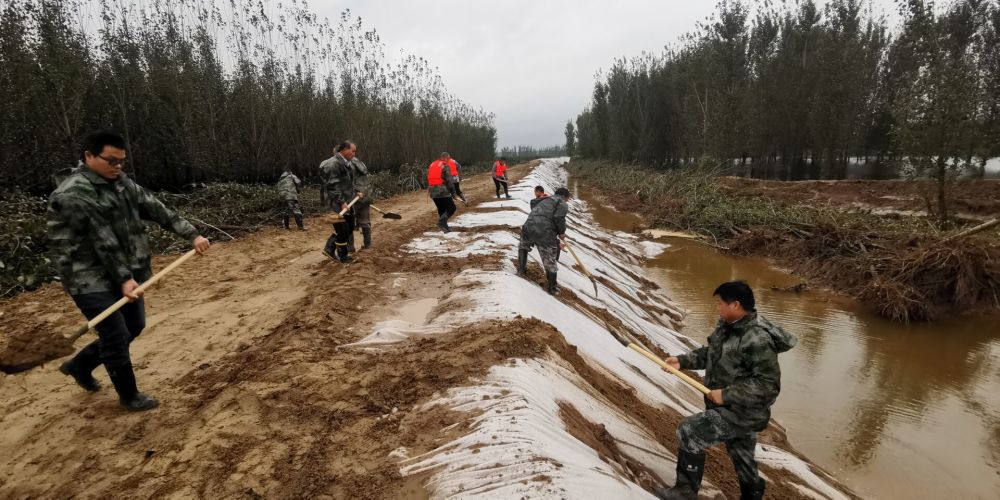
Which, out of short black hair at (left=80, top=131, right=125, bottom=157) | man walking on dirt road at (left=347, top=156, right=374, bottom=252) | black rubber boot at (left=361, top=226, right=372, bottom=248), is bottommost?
black rubber boot at (left=361, top=226, right=372, bottom=248)

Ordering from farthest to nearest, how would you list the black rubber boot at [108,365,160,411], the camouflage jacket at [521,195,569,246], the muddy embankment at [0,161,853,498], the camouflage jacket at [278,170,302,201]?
the camouflage jacket at [278,170,302,201], the camouflage jacket at [521,195,569,246], the black rubber boot at [108,365,160,411], the muddy embankment at [0,161,853,498]

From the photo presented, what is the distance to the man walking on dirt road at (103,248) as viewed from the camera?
8.67 ft

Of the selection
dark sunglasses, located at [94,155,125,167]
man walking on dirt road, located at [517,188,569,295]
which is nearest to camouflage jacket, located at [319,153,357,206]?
man walking on dirt road, located at [517,188,569,295]

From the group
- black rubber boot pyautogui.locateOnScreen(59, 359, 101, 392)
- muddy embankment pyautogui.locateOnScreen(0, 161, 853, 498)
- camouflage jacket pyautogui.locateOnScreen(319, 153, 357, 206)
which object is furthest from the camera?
camouflage jacket pyautogui.locateOnScreen(319, 153, 357, 206)

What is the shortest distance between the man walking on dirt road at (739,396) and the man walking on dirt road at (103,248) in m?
3.46

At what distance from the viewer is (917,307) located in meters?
7.38

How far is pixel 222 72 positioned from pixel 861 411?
58.8 ft

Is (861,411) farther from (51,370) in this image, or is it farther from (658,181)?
(658,181)

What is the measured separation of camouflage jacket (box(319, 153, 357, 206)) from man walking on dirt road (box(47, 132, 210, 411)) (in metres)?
3.58

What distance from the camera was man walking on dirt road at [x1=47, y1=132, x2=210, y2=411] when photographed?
264cm

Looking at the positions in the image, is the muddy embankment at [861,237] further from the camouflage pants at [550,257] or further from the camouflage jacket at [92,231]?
the camouflage jacket at [92,231]

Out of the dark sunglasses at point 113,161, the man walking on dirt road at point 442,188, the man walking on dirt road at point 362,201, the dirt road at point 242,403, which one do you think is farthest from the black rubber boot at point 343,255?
the dark sunglasses at point 113,161

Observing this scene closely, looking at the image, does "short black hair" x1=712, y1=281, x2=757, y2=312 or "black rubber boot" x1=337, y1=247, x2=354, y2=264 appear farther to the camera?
"black rubber boot" x1=337, y1=247, x2=354, y2=264

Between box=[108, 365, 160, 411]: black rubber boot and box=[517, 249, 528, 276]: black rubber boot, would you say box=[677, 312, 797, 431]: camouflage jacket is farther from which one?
box=[108, 365, 160, 411]: black rubber boot
